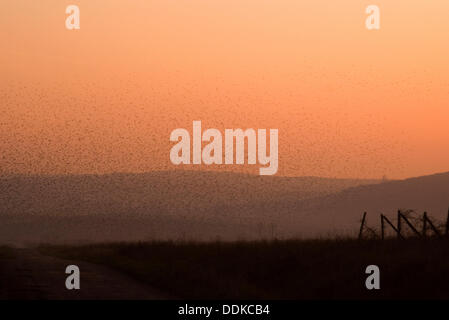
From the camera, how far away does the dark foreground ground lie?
22625mm

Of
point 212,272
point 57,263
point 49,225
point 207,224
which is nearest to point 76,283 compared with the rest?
point 212,272

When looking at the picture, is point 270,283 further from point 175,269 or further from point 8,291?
point 8,291

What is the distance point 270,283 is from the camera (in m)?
27.9

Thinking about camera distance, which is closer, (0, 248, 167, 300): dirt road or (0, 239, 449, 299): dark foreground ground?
(0, 248, 167, 300): dirt road

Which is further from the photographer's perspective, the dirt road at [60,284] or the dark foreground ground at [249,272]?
the dark foreground ground at [249,272]

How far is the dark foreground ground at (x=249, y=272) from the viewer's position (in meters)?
22.6

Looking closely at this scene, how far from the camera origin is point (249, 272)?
2945 cm

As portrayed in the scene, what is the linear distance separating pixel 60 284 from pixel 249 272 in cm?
810

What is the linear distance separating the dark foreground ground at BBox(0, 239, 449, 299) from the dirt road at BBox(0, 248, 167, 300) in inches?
1.0

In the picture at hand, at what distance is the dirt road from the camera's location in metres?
21.1

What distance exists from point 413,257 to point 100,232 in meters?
113

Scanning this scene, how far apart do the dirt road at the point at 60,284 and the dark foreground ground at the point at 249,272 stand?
25mm
